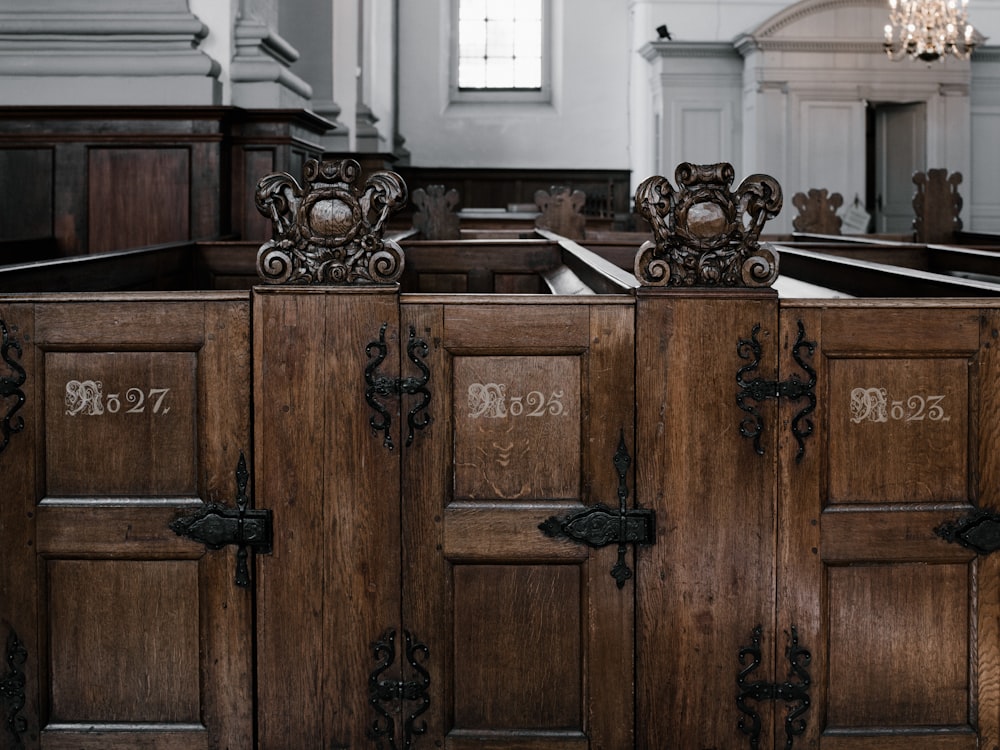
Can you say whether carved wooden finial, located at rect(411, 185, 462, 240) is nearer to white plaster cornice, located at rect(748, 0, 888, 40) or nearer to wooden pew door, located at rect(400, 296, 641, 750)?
wooden pew door, located at rect(400, 296, 641, 750)

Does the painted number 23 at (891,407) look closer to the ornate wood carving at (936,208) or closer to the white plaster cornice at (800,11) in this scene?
the ornate wood carving at (936,208)

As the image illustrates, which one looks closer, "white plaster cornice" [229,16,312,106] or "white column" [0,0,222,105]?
"white column" [0,0,222,105]

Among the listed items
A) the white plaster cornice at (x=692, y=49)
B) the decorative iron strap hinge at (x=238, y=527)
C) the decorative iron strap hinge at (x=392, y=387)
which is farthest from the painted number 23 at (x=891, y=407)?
the white plaster cornice at (x=692, y=49)

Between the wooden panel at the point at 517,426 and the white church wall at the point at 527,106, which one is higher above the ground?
the white church wall at the point at 527,106

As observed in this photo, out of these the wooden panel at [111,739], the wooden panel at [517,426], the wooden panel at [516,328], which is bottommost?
the wooden panel at [111,739]

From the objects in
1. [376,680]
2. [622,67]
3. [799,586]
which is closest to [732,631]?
[799,586]

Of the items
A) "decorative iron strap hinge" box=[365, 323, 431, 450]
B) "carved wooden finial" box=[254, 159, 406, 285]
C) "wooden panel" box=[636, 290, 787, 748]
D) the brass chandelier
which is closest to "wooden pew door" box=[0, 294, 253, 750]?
"carved wooden finial" box=[254, 159, 406, 285]

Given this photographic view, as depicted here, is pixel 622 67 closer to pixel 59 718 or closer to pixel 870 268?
pixel 870 268

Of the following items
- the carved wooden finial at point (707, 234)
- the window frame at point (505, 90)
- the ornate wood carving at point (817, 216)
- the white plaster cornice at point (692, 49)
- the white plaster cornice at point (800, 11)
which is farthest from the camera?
the window frame at point (505, 90)

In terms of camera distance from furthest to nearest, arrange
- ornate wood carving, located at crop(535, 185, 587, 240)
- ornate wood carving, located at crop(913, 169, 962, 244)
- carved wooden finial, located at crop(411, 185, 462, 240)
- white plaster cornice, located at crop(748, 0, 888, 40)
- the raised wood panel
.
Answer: white plaster cornice, located at crop(748, 0, 888, 40) → ornate wood carving, located at crop(913, 169, 962, 244) → ornate wood carving, located at crop(535, 185, 587, 240) → carved wooden finial, located at crop(411, 185, 462, 240) → the raised wood panel

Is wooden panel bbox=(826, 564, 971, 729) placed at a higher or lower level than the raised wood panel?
lower

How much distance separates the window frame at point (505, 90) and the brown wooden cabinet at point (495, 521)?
46.8 feet

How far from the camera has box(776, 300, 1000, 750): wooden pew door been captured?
8.59ft

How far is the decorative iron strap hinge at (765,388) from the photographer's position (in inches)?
103
